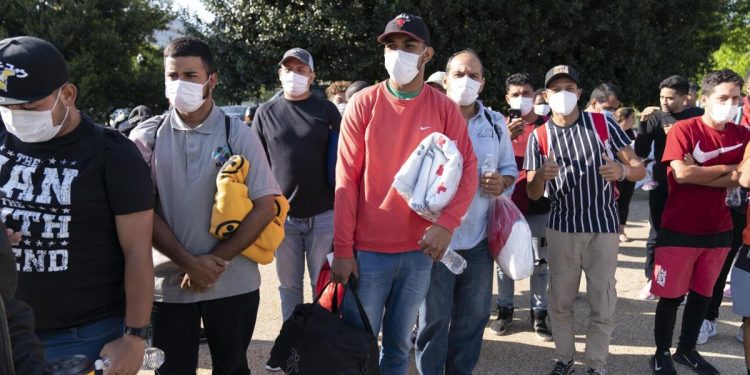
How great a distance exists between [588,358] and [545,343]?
0.75 metres

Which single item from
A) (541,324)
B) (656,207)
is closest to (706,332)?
(541,324)

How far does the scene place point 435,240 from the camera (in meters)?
2.85

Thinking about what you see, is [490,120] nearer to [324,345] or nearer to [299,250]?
[299,250]

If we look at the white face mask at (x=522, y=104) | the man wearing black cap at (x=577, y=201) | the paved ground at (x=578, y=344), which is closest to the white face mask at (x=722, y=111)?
the man wearing black cap at (x=577, y=201)

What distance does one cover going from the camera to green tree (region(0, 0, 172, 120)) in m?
11.1

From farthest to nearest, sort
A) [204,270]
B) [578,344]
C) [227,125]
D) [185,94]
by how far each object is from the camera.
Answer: [578,344], [227,125], [185,94], [204,270]

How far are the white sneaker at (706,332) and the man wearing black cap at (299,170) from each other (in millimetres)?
3124

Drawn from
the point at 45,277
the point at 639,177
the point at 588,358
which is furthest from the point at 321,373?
the point at 639,177

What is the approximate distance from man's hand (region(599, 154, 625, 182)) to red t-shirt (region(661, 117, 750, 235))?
0.58m

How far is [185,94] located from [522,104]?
323 centimetres

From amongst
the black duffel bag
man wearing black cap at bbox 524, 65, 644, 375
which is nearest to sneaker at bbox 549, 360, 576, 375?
man wearing black cap at bbox 524, 65, 644, 375

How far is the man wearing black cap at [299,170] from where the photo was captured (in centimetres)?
417

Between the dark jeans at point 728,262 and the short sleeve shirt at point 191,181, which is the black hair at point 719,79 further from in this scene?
the short sleeve shirt at point 191,181

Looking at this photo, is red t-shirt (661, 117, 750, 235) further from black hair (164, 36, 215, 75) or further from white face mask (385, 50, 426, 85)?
black hair (164, 36, 215, 75)
